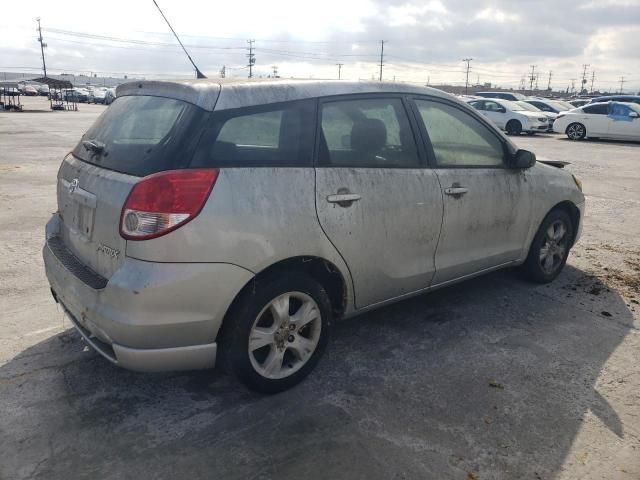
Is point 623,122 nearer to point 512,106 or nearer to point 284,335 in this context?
point 512,106

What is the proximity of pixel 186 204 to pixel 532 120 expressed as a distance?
22611 millimetres

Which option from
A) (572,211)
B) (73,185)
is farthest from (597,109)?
(73,185)

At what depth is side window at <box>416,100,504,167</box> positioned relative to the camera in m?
3.68

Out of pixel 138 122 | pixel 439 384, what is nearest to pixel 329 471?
pixel 439 384

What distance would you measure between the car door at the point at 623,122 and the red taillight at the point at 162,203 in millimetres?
21594

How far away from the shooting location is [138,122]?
3023 millimetres

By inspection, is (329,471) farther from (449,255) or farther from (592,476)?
(449,255)

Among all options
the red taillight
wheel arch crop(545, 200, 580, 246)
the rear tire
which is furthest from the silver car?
the rear tire

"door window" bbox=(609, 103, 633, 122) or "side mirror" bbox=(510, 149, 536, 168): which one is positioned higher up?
"door window" bbox=(609, 103, 633, 122)

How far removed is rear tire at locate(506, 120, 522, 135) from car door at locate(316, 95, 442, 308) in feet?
68.6

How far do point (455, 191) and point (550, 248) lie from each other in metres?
1.63

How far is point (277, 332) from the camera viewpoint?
9.73ft

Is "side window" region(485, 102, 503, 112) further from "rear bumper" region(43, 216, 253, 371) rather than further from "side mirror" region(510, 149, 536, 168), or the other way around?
"rear bumper" region(43, 216, 253, 371)

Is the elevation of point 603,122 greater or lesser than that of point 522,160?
greater
